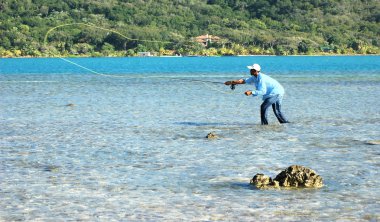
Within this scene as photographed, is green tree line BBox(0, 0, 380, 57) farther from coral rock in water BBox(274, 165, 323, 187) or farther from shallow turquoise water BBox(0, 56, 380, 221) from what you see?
coral rock in water BBox(274, 165, 323, 187)

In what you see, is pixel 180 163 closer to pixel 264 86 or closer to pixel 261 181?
pixel 261 181

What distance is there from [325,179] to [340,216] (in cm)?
256

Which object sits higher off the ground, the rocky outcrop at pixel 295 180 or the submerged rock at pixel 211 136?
the rocky outcrop at pixel 295 180

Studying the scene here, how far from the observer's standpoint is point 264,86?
19609mm

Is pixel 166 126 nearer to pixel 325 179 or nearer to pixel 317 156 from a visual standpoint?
pixel 317 156

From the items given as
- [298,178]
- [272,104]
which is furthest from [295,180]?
[272,104]

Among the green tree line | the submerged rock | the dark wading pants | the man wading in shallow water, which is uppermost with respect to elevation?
the man wading in shallow water

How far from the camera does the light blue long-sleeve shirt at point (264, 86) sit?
19.5 m

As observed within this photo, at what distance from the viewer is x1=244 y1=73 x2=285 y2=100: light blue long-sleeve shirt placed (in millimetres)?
19531

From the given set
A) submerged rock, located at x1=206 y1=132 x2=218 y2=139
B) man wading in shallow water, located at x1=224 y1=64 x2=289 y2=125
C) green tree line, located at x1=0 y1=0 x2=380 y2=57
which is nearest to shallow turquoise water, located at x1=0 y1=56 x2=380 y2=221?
submerged rock, located at x1=206 y1=132 x2=218 y2=139

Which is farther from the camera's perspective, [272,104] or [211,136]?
[272,104]

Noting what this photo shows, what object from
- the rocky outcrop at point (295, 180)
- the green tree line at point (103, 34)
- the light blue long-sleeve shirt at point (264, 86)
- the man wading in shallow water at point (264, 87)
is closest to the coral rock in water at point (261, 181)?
the rocky outcrop at point (295, 180)

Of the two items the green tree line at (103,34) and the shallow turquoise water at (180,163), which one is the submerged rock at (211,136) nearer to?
the shallow turquoise water at (180,163)

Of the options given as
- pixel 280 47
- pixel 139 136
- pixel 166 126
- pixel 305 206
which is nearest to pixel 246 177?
pixel 305 206
